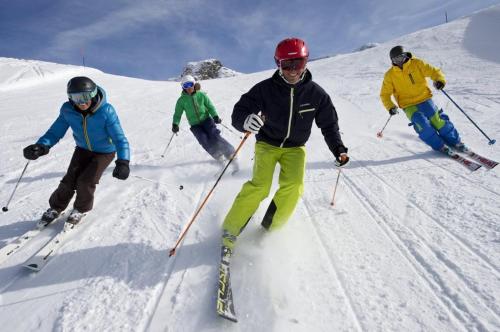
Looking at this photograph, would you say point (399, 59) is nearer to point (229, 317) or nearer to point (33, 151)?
point (229, 317)

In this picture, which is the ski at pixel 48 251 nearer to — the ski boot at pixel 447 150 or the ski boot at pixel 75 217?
the ski boot at pixel 75 217

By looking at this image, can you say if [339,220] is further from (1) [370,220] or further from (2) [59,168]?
(2) [59,168]

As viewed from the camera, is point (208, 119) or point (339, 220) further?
point (208, 119)

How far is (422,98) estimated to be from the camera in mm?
6703

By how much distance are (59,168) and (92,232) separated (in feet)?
11.4

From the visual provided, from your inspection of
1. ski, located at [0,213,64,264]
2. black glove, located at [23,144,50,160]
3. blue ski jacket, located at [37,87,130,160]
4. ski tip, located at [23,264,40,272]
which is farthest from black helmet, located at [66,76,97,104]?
ski tip, located at [23,264,40,272]

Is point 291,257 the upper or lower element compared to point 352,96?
lower

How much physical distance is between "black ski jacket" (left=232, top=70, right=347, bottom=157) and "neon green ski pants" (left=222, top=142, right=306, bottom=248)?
136 millimetres

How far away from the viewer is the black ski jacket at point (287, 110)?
3.74 metres

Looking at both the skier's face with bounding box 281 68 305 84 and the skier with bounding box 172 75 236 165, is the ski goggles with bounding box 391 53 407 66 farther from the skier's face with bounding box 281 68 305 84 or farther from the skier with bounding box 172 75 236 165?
the skier's face with bounding box 281 68 305 84

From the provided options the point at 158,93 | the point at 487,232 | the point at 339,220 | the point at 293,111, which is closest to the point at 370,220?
the point at 339,220

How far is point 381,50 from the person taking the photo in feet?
78.6

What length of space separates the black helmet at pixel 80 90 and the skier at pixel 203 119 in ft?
10.2

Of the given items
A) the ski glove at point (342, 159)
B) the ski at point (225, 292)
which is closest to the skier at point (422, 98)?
the ski glove at point (342, 159)
